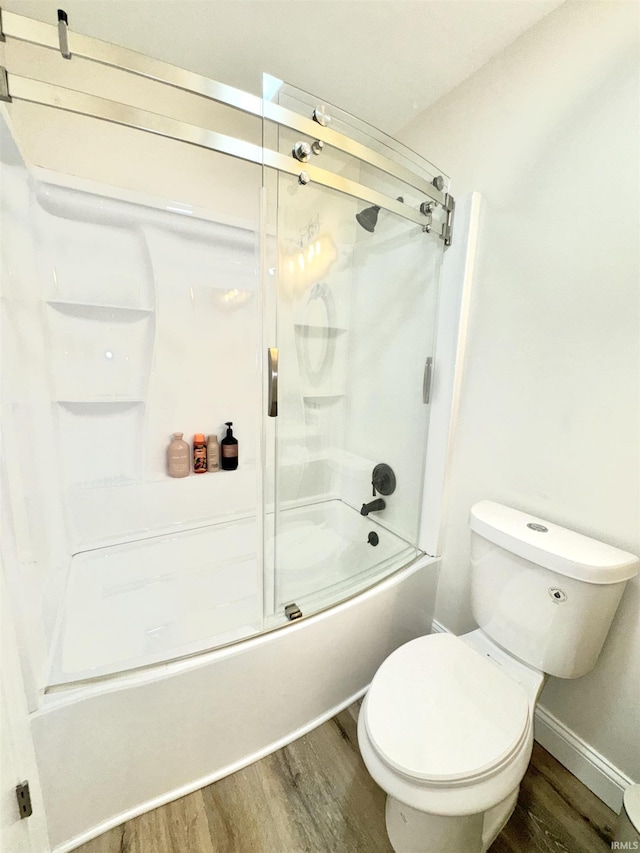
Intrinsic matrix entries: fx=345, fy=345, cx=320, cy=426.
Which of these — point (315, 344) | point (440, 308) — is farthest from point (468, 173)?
point (315, 344)

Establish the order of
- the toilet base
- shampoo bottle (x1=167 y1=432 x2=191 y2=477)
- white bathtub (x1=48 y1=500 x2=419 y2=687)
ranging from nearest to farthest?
1. the toilet base
2. white bathtub (x1=48 y1=500 x2=419 y2=687)
3. shampoo bottle (x1=167 y1=432 x2=191 y2=477)

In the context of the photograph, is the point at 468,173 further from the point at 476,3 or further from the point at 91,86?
the point at 91,86

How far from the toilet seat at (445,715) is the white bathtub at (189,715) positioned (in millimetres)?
283

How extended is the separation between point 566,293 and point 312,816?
1.75 metres

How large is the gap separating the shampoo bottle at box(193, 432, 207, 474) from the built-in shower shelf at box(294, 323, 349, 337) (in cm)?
80

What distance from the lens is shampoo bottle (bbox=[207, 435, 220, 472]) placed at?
1.80m

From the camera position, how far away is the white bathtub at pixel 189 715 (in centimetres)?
87

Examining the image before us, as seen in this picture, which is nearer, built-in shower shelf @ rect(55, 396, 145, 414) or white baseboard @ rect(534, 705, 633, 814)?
white baseboard @ rect(534, 705, 633, 814)

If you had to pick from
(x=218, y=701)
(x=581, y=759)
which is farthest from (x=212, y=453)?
(x=581, y=759)

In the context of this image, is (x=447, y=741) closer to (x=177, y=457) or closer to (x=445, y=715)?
(x=445, y=715)

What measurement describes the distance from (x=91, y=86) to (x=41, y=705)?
1998mm

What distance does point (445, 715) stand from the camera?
88cm

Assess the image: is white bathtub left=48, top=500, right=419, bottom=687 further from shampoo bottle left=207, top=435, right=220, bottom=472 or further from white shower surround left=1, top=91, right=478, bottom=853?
shampoo bottle left=207, top=435, right=220, bottom=472

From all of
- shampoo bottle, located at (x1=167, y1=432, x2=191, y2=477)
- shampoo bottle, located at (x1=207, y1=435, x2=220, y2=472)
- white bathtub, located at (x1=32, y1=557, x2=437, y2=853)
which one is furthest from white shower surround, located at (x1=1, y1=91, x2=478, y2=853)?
shampoo bottle, located at (x1=207, y1=435, x2=220, y2=472)
